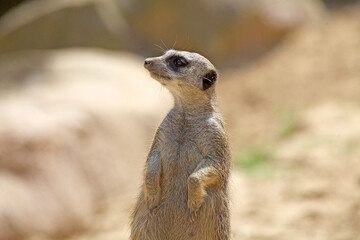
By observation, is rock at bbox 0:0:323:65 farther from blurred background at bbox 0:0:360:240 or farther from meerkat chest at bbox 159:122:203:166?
meerkat chest at bbox 159:122:203:166

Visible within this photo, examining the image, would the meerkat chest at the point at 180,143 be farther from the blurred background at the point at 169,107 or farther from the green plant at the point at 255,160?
the green plant at the point at 255,160

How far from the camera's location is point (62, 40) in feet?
32.1

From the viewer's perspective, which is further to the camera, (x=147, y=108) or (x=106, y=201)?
(x=147, y=108)

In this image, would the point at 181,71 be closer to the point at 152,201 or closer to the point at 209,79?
the point at 209,79

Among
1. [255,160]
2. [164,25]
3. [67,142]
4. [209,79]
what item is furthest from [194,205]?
[164,25]

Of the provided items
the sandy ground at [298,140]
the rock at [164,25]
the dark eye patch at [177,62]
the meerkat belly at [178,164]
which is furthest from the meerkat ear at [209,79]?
the rock at [164,25]

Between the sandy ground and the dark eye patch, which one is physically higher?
the sandy ground

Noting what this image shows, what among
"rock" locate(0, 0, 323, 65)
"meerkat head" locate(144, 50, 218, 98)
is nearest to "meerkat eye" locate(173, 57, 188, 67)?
"meerkat head" locate(144, 50, 218, 98)

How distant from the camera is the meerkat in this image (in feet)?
9.91

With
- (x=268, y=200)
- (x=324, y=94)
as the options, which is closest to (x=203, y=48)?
(x=324, y=94)

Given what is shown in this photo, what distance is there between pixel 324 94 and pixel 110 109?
9.24 feet

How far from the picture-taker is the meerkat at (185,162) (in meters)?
3.02

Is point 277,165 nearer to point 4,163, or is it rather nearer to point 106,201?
point 106,201

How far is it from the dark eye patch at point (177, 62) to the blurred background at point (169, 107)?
1303mm
